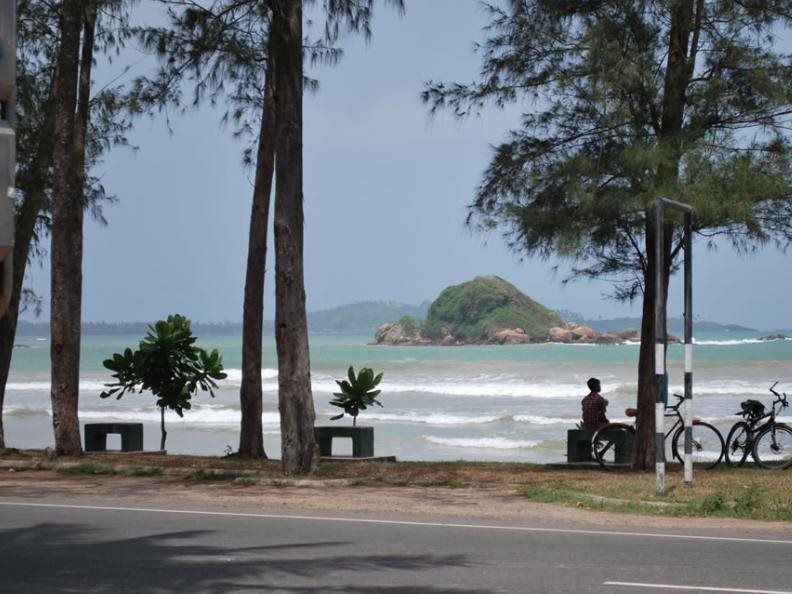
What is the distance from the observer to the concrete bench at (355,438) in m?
21.3

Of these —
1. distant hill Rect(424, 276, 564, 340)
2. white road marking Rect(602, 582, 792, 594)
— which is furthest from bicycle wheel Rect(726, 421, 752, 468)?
distant hill Rect(424, 276, 564, 340)

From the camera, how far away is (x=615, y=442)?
18672 mm

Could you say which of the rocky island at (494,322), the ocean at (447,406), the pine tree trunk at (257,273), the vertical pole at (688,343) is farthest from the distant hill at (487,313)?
the vertical pole at (688,343)

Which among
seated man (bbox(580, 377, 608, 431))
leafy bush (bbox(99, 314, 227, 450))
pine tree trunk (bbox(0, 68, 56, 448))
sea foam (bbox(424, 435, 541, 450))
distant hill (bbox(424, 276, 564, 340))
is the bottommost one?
sea foam (bbox(424, 435, 541, 450))

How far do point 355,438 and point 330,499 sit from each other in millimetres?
6993

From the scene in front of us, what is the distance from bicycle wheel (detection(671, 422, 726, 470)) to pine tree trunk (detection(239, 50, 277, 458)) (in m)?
6.48

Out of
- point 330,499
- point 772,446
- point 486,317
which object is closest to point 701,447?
point 772,446

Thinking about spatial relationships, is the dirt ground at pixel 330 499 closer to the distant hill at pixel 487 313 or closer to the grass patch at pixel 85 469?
the grass patch at pixel 85 469

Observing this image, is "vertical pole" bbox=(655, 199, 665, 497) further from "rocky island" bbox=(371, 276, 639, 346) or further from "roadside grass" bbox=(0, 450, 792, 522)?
"rocky island" bbox=(371, 276, 639, 346)

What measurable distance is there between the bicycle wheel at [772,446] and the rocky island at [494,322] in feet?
366

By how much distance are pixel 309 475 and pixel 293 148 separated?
4238 mm

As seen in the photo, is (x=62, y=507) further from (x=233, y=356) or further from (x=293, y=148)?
(x=233, y=356)

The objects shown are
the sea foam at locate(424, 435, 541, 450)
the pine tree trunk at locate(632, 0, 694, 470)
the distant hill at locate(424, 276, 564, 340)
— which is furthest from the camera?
the distant hill at locate(424, 276, 564, 340)

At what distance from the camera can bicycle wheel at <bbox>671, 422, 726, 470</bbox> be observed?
61.5 ft
